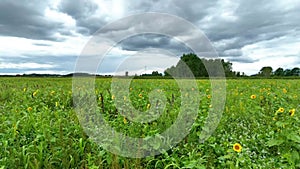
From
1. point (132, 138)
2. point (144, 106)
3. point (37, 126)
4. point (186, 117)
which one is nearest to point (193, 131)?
point (186, 117)

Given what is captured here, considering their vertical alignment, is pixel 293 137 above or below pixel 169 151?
above

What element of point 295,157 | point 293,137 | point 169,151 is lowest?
point 169,151

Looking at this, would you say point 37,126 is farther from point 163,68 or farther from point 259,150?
point 259,150

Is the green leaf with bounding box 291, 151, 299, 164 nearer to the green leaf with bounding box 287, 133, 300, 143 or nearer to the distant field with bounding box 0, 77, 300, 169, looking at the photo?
the distant field with bounding box 0, 77, 300, 169

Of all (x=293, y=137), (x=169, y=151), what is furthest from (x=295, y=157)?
(x=169, y=151)

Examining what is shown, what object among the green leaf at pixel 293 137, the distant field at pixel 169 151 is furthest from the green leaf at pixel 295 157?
the green leaf at pixel 293 137

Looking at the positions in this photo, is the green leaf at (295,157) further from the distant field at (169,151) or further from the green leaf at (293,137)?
the green leaf at (293,137)

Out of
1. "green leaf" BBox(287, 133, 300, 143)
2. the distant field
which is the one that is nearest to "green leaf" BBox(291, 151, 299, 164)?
the distant field

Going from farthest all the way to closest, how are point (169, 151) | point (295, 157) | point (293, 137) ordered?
point (169, 151) → point (293, 137) → point (295, 157)

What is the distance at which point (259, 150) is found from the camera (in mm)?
3234

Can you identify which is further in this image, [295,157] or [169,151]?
[169,151]

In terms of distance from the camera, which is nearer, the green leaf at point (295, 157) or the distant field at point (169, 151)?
the green leaf at point (295, 157)

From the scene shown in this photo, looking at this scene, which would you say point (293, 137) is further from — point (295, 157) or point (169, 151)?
point (169, 151)

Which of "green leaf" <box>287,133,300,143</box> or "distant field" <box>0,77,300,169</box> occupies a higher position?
"green leaf" <box>287,133,300,143</box>
